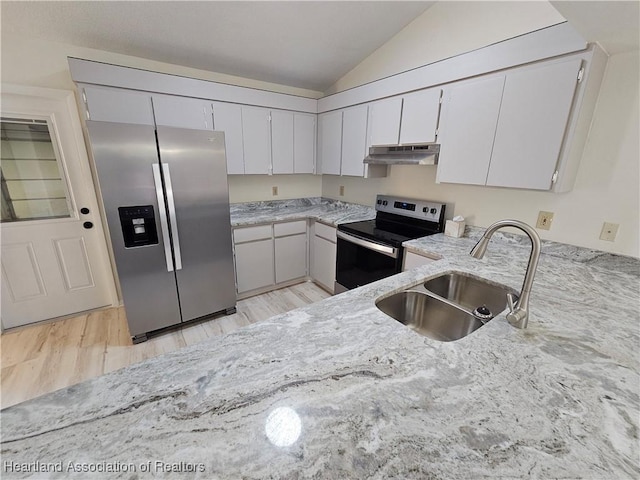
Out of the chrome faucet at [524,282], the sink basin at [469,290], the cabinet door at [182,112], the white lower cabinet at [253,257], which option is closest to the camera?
the chrome faucet at [524,282]

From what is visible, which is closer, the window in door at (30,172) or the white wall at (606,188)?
the white wall at (606,188)

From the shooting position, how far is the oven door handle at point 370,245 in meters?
2.15

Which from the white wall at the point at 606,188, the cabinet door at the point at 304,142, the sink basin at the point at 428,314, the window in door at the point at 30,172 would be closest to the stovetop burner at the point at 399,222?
the white wall at the point at 606,188

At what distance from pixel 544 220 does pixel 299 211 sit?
2434mm

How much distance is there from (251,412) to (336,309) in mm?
533

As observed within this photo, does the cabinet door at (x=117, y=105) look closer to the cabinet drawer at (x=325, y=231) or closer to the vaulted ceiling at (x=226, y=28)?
the vaulted ceiling at (x=226, y=28)

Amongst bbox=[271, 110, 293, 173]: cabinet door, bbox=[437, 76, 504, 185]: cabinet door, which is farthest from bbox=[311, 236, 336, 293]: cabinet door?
bbox=[437, 76, 504, 185]: cabinet door

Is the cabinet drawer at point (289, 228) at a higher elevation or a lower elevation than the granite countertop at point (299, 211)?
lower

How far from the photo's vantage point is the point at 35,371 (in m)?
1.99

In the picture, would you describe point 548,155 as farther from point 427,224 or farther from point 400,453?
point 400,453

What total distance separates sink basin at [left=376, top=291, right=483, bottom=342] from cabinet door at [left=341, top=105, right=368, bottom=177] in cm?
175

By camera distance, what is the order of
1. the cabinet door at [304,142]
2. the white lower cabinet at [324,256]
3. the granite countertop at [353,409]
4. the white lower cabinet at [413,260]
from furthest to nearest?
the cabinet door at [304,142], the white lower cabinet at [324,256], the white lower cabinet at [413,260], the granite countertop at [353,409]

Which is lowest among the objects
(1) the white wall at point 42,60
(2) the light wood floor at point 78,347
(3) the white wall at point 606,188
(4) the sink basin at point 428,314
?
(2) the light wood floor at point 78,347

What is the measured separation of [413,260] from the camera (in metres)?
2.02
